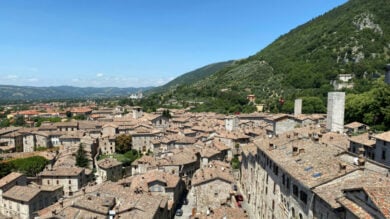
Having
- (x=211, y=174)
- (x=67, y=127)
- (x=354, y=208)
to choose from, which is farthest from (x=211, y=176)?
(x=67, y=127)

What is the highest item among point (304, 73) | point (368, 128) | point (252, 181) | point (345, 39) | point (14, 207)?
point (345, 39)

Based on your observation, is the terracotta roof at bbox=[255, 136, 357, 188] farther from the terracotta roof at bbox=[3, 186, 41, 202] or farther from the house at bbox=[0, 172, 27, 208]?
the house at bbox=[0, 172, 27, 208]

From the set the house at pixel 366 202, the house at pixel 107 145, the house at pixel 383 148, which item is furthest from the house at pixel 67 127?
the house at pixel 366 202

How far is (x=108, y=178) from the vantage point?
55.9m

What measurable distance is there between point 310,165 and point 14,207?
40.9 m

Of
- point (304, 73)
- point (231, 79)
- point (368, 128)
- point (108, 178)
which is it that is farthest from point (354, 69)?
point (108, 178)

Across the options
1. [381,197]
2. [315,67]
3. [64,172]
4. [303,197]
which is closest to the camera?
[381,197]

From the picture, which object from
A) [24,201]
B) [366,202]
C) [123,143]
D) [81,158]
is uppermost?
[366,202]

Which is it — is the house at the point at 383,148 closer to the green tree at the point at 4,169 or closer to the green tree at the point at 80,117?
the green tree at the point at 4,169

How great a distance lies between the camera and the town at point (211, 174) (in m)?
18.1

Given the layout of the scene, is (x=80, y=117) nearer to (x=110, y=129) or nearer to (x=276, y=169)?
(x=110, y=129)

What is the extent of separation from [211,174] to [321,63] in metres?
121

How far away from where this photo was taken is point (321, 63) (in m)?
145

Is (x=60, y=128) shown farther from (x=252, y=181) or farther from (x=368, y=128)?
(x=368, y=128)
